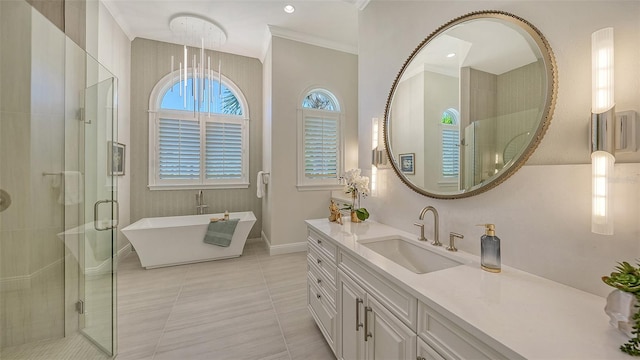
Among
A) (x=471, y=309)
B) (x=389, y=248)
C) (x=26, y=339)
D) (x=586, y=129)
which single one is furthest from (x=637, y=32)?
(x=26, y=339)

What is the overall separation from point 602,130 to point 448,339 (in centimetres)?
91

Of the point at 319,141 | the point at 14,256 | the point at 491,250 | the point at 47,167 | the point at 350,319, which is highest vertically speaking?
the point at 319,141

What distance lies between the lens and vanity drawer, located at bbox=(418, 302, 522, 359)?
0.68m

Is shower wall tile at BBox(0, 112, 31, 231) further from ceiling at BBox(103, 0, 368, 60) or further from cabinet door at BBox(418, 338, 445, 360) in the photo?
cabinet door at BBox(418, 338, 445, 360)

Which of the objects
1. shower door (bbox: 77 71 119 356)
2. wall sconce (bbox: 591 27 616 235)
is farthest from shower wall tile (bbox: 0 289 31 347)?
wall sconce (bbox: 591 27 616 235)

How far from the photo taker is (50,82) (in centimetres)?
180

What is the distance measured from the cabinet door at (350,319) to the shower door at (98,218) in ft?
5.87

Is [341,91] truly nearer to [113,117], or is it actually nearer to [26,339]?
[113,117]

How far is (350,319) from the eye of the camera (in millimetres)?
1357

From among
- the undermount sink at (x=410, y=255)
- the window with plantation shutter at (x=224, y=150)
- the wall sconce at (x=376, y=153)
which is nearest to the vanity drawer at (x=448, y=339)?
the undermount sink at (x=410, y=255)

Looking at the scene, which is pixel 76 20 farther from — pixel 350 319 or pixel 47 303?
pixel 350 319

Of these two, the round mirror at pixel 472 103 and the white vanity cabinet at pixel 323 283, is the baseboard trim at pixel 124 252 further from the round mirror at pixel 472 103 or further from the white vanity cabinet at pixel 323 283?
the round mirror at pixel 472 103

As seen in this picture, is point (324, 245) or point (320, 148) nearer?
point (324, 245)

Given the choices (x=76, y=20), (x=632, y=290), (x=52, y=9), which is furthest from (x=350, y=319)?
(x=76, y=20)
